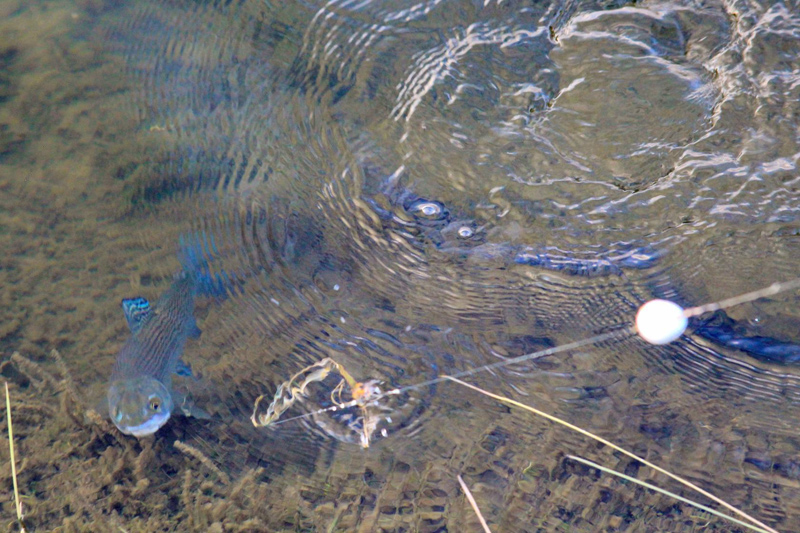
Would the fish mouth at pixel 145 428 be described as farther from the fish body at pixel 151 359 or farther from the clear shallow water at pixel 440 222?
the clear shallow water at pixel 440 222

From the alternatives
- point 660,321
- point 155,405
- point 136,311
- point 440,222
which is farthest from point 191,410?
point 660,321

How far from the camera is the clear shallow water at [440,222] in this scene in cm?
317

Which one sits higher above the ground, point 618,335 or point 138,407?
point 618,335

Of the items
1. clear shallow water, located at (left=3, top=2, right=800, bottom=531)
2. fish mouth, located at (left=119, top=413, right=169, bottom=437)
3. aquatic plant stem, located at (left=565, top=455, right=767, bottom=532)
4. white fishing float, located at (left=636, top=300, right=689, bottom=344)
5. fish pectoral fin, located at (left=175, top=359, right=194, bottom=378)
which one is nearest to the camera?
aquatic plant stem, located at (left=565, top=455, right=767, bottom=532)

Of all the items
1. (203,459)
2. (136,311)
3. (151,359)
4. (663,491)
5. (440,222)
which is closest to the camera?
(663,491)

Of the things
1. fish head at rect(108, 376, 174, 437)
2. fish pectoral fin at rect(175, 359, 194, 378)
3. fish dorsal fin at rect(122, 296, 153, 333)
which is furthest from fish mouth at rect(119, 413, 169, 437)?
fish dorsal fin at rect(122, 296, 153, 333)

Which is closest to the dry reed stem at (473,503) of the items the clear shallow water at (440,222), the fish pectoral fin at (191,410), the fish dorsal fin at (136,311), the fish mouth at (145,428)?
the clear shallow water at (440,222)

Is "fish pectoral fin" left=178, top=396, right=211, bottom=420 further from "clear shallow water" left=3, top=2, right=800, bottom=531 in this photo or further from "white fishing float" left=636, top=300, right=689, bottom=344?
"white fishing float" left=636, top=300, right=689, bottom=344

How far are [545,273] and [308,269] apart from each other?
63.6 inches

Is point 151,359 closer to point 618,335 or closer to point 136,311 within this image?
point 136,311

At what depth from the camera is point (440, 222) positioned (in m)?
3.98

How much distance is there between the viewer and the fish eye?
337cm

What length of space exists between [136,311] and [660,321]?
137 inches

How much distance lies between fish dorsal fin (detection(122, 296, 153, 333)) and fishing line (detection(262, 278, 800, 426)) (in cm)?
117
